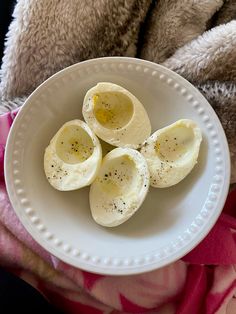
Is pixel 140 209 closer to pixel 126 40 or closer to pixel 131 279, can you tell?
pixel 131 279

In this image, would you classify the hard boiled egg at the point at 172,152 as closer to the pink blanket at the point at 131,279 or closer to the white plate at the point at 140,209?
the white plate at the point at 140,209

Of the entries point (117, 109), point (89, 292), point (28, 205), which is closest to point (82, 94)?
point (117, 109)

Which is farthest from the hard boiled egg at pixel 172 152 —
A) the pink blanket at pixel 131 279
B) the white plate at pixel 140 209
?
the pink blanket at pixel 131 279

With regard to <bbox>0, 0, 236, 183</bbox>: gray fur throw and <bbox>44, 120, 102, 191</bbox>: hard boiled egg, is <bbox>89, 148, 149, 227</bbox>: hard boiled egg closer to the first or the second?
<bbox>44, 120, 102, 191</bbox>: hard boiled egg

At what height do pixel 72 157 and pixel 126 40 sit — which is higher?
pixel 126 40

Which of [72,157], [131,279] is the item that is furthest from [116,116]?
[131,279]

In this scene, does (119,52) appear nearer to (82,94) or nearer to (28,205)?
(82,94)
